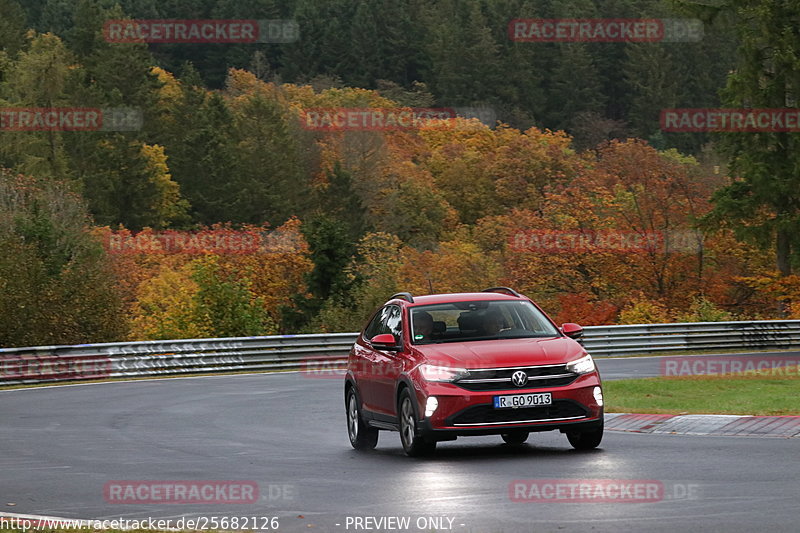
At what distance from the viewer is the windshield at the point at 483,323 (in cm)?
1473

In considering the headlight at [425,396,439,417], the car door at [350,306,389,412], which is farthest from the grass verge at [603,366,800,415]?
the headlight at [425,396,439,417]

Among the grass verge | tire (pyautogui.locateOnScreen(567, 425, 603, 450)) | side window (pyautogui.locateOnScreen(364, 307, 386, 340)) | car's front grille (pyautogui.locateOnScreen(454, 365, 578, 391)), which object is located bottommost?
the grass verge

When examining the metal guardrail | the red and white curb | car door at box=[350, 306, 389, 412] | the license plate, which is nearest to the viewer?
the license plate

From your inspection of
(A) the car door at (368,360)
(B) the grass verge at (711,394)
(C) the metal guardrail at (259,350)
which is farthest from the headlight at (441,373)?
(C) the metal guardrail at (259,350)

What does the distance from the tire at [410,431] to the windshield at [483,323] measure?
67cm

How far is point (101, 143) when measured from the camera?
109 m

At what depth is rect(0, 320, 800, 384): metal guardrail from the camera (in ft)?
106

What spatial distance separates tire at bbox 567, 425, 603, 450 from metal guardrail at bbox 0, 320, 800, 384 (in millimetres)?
19594

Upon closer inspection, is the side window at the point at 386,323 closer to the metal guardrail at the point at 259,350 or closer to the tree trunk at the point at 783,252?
the metal guardrail at the point at 259,350

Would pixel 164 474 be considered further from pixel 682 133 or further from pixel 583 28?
pixel 583 28

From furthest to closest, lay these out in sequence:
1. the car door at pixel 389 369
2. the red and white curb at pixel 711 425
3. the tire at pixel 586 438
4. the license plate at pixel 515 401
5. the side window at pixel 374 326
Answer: the side window at pixel 374 326, the red and white curb at pixel 711 425, the car door at pixel 389 369, the tire at pixel 586 438, the license plate at pixel 515 401

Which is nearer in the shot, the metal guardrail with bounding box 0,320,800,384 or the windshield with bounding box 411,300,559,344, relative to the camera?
the windshield with bounding box 411,300,559,344

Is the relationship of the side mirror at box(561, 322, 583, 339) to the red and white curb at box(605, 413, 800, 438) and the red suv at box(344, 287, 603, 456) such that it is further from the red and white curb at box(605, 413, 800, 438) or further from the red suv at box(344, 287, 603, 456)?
the red and white curb at box(605, 413, 800, 438)

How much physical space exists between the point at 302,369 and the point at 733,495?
26.2m
